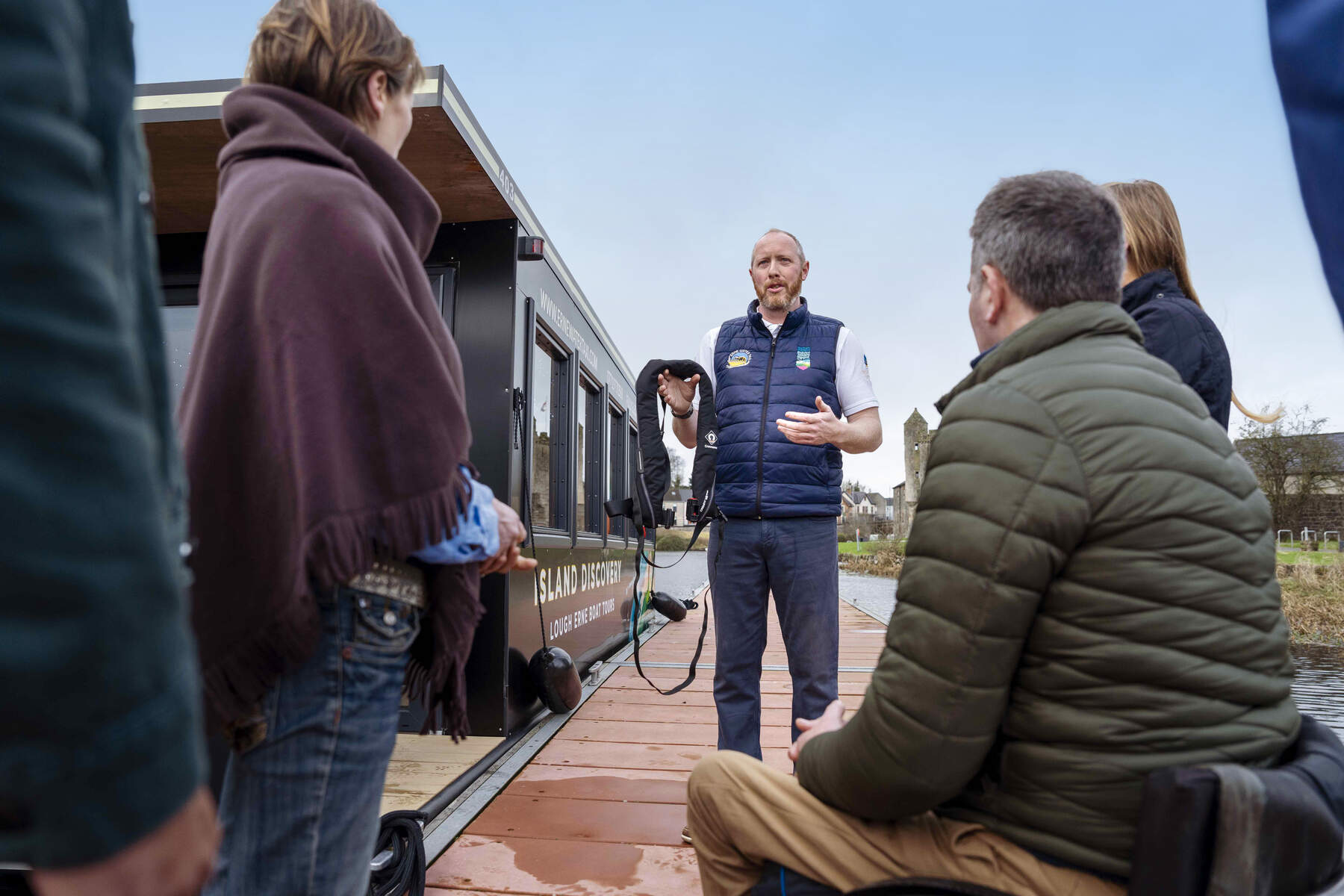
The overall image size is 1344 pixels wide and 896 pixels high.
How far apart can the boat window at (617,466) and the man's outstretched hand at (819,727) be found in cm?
519

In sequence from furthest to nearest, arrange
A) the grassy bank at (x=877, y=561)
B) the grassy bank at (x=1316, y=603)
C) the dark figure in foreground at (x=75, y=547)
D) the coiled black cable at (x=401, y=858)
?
the grassy bank at (x=877, y=561)
the grassy bank at (x=1316, y=603)
the coiled black cable at (x=401, y=858)
the dark figure in foreground at (x=75, y=547)

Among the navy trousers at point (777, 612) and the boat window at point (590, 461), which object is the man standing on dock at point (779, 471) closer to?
Answer: the navy trousers at point (777, 612)

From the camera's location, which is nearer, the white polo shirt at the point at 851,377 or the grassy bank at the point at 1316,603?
the white polo shirt at the point at 851,377

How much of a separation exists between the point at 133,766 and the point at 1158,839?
1158 millimetres

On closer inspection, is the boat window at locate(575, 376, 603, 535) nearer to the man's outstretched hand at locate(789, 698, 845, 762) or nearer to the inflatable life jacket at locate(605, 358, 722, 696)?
the inflatable life jacket at locate(605, 358, 722, 696)

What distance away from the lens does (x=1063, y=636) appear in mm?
1211

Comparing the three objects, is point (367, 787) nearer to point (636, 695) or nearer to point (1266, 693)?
point (1266, 693)

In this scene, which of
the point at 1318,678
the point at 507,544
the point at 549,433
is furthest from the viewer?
the point at 1318,678

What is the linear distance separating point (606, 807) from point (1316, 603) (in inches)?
410

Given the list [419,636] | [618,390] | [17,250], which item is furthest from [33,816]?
[618,390]

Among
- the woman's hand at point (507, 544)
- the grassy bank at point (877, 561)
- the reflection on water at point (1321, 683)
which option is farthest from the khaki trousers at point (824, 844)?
the grassy bank at point (877, 561)

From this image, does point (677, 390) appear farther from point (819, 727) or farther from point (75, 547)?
point (75, 547)

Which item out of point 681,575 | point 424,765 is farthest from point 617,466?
point 681,575

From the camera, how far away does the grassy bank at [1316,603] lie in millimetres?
9172
